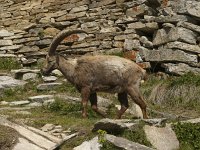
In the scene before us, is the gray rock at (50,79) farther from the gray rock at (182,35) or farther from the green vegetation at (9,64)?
the gray rock at (182,35)

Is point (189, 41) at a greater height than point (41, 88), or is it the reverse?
point (189, 41)

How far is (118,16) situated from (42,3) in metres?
3.37

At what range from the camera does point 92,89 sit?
9781 millimetres

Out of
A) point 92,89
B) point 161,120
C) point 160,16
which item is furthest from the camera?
point 160,16

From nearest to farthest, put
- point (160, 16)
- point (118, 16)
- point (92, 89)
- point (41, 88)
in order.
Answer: point (92, 89), point (41, 88), point (160, 16), point (118, 16)

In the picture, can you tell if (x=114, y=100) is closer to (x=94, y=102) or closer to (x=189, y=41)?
(x=94, y=102)

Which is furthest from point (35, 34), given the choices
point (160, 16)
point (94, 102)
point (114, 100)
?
point (94, 102)

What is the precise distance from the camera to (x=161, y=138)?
8102 mm

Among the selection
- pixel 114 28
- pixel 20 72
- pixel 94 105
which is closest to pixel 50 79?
pixel 20 72

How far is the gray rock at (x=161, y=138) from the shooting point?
7957 millimetres

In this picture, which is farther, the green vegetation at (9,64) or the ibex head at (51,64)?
the green vegetation at (9,64)

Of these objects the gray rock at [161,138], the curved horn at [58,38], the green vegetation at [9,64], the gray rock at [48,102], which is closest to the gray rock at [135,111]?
the gray rock at [48,102]

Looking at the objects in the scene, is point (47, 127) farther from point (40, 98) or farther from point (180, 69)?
point (180, 69)

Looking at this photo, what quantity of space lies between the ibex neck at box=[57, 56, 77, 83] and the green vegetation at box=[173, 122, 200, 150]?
2570 millimetres
